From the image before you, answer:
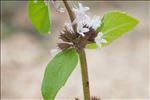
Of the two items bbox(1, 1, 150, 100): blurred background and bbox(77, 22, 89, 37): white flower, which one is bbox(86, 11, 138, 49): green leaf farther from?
bbox(1, 1, 150, 100): blurred background

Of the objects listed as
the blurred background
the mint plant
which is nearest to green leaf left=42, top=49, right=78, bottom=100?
the mint plant

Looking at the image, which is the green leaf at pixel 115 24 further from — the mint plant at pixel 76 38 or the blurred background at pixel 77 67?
the blurred background at pixel 77 67

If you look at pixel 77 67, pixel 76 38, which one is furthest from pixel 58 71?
pixel 77 67

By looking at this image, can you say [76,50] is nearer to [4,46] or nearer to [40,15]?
[40,15]

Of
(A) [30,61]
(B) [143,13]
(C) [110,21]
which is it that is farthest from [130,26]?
(B) [143,13]

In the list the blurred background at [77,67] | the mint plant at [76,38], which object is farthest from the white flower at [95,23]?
the blurred background at [77,67]

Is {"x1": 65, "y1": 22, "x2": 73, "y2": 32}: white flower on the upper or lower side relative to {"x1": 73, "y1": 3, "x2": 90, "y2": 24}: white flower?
lower

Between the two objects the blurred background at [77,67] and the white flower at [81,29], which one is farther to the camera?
the blurred background at [77,67]
